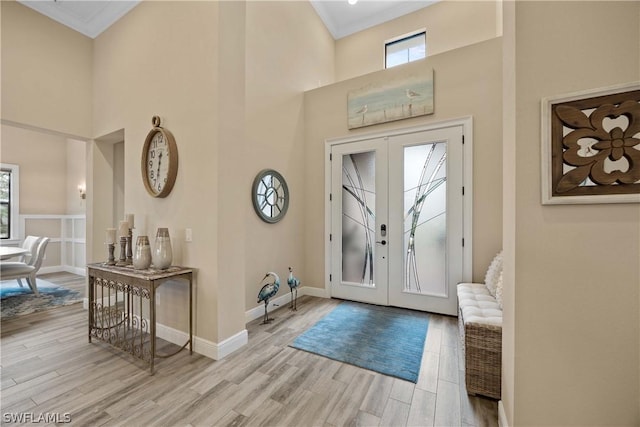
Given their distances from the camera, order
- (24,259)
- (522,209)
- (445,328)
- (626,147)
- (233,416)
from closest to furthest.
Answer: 1. (626,147)
2. (522,209)
3. (233,416)
4. (445,328)
5. (24,259)

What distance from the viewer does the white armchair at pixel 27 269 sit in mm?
3951

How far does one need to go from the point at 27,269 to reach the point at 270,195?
409cm

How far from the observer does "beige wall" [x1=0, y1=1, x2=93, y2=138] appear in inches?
123

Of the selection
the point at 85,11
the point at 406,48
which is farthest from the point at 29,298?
the point at 406,48

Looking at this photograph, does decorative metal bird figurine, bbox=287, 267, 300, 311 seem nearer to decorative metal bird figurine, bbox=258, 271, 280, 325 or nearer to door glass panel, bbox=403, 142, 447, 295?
decorative metal bird figurine, bbox=258, 271, 280, 325

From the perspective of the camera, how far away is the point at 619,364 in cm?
122

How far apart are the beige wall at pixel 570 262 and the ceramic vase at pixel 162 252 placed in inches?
104

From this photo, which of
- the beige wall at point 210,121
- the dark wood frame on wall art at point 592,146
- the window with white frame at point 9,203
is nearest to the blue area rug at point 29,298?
the window with white frame at point 9,203

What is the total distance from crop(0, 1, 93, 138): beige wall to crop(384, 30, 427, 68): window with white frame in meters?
5.03

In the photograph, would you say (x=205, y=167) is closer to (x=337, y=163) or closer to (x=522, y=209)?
(x=337, y=163)

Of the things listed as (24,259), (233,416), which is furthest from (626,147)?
(24,259)

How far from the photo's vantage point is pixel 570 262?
50.3 inches

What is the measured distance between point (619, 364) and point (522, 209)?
0.80 m

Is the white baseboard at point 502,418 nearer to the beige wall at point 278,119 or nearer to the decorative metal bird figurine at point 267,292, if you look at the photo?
the decorative metal bird figurine at point 267,292
